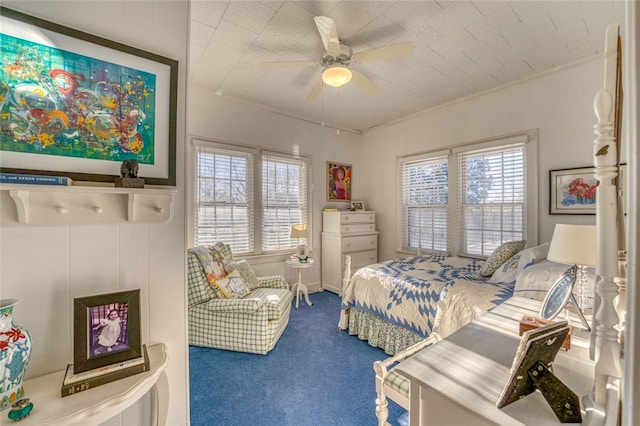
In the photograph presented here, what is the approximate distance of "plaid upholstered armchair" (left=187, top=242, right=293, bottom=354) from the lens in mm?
2523

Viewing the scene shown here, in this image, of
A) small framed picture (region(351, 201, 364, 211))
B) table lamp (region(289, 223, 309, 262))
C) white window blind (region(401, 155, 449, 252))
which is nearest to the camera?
table lamp (region(289, 223, 309, 262))

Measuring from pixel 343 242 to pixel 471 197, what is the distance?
1.97 metres

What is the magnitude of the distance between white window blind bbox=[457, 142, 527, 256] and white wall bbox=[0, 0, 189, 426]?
12.1 ft

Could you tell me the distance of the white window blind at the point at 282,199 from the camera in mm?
4070

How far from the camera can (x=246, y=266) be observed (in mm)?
3285

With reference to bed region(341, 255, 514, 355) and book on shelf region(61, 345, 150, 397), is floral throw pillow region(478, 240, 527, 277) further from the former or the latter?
book on shelf region(61, 345, 150, 397)

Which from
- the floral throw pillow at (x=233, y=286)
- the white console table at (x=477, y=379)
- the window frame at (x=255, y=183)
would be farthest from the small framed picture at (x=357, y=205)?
the white console table at (x=477, y=379)

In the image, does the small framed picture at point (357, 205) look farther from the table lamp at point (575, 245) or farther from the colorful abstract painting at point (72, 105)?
the colorful abstract painting at point (72, 105)

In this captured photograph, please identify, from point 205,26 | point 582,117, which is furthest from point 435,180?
A: point 205,26

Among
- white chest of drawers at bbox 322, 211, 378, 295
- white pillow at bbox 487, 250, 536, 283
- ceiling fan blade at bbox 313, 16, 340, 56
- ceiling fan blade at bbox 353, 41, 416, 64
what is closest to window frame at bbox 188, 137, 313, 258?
white chest of drawers at bbox 322, 211, 378, 295

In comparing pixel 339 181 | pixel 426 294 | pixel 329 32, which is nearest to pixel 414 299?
pixel 426 294

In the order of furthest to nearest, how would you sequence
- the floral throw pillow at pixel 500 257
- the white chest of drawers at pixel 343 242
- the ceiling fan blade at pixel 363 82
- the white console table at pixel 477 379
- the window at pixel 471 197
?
1. the white chest of drawers at pixel 343 242
2. the window at pixel 471 197
3. the floral throw pillow at pixel 500 257
4. the ceiling fan blade at pixel 363 82
5. the white console table at pixel 477 379

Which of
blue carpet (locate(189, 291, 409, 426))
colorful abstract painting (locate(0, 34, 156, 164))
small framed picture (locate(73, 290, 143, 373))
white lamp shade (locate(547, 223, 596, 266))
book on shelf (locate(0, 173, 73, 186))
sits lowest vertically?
blue carpet (locate(189, 291, 409, 426))

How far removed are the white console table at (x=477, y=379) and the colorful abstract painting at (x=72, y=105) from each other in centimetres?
145
